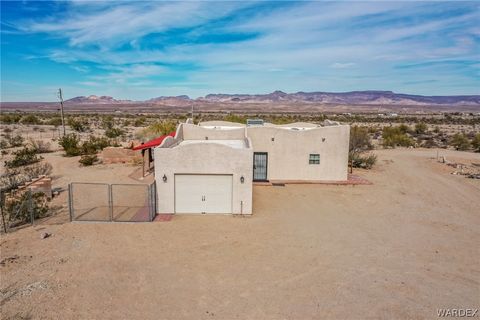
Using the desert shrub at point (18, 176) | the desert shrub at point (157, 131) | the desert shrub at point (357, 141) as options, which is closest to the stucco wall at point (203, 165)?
the desert shrub at point (18, 176)

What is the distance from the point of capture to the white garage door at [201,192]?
1525cm

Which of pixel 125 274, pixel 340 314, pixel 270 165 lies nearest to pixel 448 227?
pixel 340 314

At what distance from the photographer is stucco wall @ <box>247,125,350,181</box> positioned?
2166 cm

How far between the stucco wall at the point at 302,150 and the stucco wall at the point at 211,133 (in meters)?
1.00

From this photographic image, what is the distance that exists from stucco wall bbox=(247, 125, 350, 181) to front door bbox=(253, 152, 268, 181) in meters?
0.22

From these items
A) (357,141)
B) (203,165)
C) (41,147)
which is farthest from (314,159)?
(41,147)

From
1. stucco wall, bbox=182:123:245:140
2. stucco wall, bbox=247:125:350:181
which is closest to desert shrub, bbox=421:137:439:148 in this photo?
stucco wall, bbox=247:125:350:181

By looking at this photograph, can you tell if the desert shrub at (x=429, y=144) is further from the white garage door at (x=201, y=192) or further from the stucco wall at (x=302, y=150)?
the white garage door at (x=201, y=192)

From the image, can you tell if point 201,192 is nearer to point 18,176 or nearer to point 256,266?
point 256,266

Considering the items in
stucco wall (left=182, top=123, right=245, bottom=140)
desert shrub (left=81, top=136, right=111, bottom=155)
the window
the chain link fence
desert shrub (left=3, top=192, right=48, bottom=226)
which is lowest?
the chain link fence

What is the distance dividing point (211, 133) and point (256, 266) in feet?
43.1

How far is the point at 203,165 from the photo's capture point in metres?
15.1

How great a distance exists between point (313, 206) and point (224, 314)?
9611mm

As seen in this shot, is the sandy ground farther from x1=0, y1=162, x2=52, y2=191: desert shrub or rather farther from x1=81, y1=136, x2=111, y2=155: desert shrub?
x1=81, y1=136, x2=111, y2=155: desert shrub
